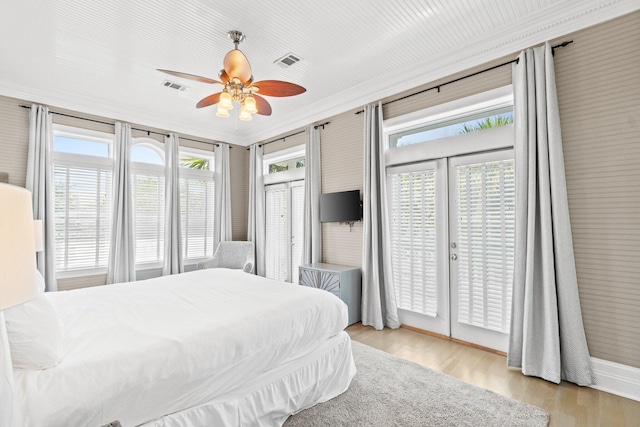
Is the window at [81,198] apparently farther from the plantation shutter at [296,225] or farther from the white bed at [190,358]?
the plantation shutter at [296,225]

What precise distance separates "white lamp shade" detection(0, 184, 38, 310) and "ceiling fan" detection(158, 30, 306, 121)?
2112 millimetres

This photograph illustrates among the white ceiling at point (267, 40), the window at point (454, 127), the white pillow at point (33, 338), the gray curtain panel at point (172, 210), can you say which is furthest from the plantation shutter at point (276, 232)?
the white pillow at point (33, 338)

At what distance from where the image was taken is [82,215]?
4199 millimetres

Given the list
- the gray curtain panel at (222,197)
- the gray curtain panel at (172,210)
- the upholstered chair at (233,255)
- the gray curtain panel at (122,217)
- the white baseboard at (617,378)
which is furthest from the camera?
the gray curtain panel at (222,197)

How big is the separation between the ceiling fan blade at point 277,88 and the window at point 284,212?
2.30m

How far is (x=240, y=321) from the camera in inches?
72.6

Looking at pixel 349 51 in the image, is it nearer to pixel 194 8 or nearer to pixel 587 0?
pixel 194 8

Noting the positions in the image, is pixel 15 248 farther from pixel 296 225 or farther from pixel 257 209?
pixel 257 209

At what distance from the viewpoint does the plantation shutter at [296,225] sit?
16.8ft

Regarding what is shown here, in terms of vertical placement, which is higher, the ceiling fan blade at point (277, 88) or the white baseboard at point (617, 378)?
the ceiling fan blade at point (277, 88)

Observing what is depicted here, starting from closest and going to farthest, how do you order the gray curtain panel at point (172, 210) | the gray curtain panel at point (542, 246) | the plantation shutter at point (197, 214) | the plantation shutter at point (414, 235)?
the gray curtain panel at point (542, 246) → the plantation shutter at point (414, 235) → the gray curtain panel at point (172, 210) → the plantation shutter at point (197, 214)

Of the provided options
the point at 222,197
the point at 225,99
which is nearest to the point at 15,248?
the point at 225,99

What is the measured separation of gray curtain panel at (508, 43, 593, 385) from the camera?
2.45 m

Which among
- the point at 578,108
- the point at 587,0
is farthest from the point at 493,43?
the point at 578,108
